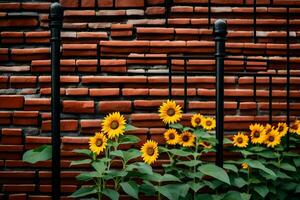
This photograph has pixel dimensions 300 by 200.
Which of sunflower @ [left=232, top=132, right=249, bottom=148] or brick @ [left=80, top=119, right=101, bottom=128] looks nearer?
sunflower @ [left=232, top=132, right=249, bottom=148]

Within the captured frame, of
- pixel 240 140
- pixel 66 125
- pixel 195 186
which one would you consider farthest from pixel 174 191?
pixel 66 125

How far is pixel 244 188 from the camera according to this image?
105 inches

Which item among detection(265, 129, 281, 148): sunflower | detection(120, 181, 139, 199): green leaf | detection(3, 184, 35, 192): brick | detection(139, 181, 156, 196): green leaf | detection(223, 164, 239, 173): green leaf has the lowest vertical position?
detection(3, 184, 35, 192): brick

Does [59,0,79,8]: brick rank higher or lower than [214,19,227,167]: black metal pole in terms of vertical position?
higher

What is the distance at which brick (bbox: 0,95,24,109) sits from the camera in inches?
115

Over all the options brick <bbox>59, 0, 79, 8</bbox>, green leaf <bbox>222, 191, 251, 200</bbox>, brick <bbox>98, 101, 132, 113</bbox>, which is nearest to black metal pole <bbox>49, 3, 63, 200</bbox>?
brick <bbox>98, 101, 132, 113</bbox>

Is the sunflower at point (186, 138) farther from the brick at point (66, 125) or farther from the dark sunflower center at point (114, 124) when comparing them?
the brick at point (66, 125)

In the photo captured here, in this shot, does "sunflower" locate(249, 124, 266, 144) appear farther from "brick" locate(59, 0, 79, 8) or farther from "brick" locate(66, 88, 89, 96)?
"brick" locate(59, 0, 79, 8)

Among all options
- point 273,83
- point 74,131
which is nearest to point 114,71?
point 74,131

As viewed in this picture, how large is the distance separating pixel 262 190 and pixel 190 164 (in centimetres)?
57

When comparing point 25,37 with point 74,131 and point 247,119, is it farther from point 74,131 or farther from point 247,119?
point 247,119

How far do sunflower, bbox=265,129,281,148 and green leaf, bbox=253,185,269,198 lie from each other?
0.33 meters

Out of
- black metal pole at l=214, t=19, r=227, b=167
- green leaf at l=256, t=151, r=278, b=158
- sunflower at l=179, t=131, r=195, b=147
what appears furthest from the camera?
green leaf at l=256, t=151, r=278, b=158

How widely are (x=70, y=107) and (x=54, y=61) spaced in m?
0.74
